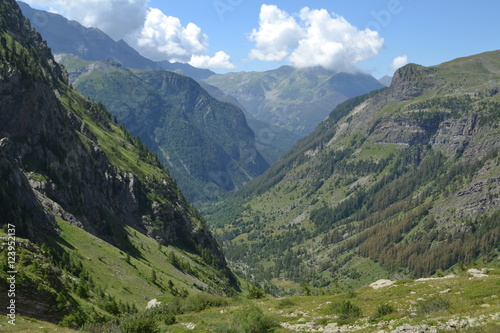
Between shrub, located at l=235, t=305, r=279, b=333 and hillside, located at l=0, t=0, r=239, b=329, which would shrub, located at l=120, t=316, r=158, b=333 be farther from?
hillside, located at l=0, t=0, r=239, b=329

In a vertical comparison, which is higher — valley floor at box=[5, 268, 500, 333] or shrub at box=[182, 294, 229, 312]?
valley floor at box=[5, 268, 500, 333]

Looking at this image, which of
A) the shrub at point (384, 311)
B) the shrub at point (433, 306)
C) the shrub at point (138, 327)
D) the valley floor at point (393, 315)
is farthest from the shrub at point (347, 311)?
the shrub at point (138, 327)

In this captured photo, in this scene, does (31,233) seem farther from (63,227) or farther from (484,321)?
(484,321)

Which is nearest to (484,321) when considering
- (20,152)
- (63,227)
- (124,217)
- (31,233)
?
(31,233)

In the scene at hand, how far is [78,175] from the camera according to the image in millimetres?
142500

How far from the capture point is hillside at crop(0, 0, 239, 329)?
5422 centimetres

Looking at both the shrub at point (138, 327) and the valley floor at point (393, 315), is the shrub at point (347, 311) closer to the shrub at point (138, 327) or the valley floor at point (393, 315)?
the valley floor at point (393, 315)

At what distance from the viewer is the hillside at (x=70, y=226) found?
54.2m

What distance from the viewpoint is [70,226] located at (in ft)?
354

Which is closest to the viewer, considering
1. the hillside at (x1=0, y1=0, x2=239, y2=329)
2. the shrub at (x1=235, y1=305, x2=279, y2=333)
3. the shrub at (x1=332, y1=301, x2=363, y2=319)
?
the shrub at (x1=235, y1=305, x2=279, y2=333)

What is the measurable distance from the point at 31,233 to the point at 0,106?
5760cm

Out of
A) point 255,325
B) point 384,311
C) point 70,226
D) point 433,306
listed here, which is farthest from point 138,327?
point 70,226

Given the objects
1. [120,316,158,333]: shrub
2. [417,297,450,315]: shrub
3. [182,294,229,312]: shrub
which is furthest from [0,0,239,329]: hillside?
[417,297,450,315]: shrub

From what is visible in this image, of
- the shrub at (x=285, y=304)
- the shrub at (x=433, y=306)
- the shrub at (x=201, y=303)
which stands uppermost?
the shrub at (x=433, y=306)
